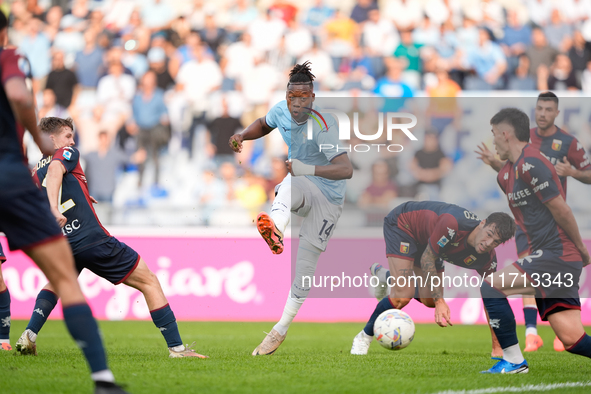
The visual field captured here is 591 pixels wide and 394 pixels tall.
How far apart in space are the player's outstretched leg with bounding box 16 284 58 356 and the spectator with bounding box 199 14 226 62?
10399 millimetres

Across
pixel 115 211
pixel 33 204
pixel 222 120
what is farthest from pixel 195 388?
pixel 222 120

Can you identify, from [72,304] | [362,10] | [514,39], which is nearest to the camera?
[72,304]

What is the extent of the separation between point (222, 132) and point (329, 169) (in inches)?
308

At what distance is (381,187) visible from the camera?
343 inches

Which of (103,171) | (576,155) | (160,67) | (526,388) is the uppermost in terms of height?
(160,67)

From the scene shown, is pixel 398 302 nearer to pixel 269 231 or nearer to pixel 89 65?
pixel 269 231

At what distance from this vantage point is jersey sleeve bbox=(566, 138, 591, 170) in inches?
285

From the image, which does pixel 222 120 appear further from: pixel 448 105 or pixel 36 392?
pixel 36 392

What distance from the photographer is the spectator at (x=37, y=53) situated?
52.5 feet

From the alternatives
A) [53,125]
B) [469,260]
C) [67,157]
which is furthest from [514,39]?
[67,157]

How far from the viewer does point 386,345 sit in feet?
20.8

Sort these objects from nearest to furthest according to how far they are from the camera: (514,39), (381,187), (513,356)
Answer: (513,356), (381,187), (514,39)

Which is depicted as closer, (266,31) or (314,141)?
(314,141)

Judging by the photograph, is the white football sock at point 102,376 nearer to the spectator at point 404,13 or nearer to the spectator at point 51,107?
the spectator at point 51,107
